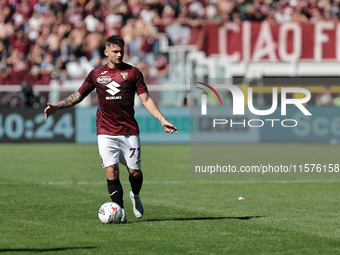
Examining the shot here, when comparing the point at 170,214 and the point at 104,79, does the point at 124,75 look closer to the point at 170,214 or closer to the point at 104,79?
the point at 104,79

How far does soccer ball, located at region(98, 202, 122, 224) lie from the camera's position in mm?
6911

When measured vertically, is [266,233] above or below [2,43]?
below

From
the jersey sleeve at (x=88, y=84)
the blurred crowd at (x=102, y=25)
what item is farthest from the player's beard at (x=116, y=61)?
the blurred crowd at (x=102, y=25)

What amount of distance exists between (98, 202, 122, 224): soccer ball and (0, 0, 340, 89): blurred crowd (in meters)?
15.3

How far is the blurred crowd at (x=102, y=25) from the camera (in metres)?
23.2

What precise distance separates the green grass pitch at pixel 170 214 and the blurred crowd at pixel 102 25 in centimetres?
974

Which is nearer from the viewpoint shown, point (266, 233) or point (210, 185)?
point (266, 233)

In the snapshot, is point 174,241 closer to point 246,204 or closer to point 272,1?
point 246,204

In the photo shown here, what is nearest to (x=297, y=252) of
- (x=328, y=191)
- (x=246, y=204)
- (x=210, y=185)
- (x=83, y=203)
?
(x=246, y=204)

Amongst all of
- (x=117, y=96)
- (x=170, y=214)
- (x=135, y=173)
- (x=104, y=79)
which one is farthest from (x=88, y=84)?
(x=170, y=214)

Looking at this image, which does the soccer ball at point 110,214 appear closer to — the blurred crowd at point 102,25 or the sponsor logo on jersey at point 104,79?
the sponsor logo on jersey at point 104,79

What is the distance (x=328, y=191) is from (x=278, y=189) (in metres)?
0.84

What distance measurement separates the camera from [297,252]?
5.51m

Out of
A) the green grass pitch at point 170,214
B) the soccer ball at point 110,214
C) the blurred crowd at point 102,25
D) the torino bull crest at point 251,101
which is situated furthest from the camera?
the blurred crowd at point 102,25
